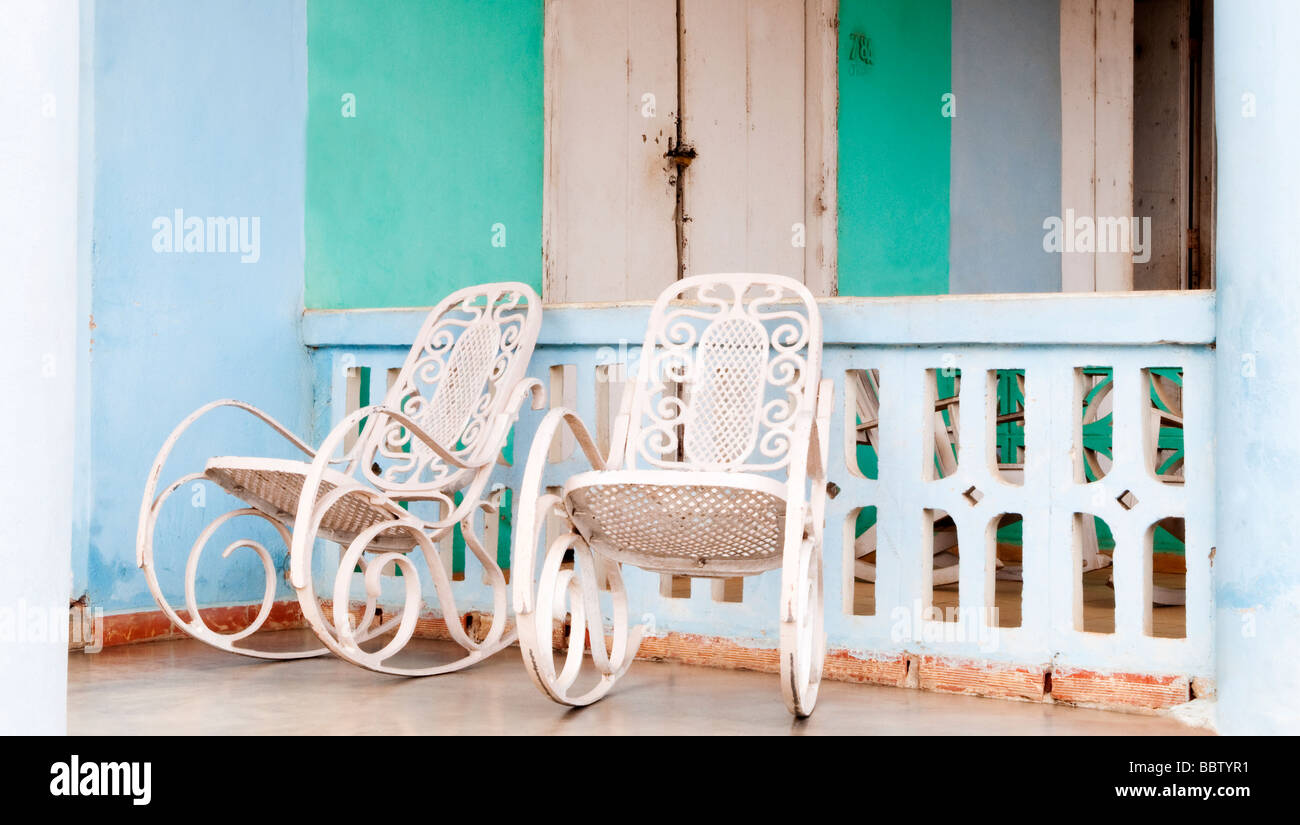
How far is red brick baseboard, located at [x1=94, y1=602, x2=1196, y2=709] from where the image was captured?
341 centimetres

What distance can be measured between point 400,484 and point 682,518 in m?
1.07

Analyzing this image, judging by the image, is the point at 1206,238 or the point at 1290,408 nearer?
the point at 1290,408

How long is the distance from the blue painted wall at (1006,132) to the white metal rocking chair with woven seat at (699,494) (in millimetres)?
2956

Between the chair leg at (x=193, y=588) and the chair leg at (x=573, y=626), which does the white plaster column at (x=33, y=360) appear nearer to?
the chair leg at (x=573, y=626)

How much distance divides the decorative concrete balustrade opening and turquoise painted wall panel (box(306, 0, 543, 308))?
112 cm

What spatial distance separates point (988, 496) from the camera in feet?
11.8

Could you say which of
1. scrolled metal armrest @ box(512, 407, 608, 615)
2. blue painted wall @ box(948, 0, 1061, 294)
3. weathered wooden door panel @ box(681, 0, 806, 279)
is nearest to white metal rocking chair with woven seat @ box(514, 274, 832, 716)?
scrolled metal armrest @ box(512, 407, 608, 615)

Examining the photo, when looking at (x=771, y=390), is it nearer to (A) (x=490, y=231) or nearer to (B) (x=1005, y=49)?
(A) (x=490, y=231)

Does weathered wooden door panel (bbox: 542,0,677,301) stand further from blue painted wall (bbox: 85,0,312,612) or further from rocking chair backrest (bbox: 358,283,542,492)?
rocking chair backrest (bbox: 358,283,542,492)

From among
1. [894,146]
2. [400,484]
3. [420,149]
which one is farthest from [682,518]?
[894,146]

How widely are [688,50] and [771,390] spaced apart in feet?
7.42

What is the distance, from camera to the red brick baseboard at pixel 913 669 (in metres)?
3.41
